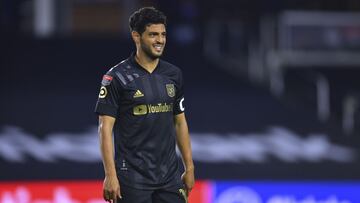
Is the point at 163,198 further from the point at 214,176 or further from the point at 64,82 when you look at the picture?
the point at 64,82

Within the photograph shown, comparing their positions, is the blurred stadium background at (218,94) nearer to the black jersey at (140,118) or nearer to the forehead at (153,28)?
the black jersey at (140,118)

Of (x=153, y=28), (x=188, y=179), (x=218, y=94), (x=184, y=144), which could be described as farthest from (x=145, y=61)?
(x=218, y=94)

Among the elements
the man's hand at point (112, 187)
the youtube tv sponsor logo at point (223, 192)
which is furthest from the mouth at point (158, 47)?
the youtube tv sponsor logo at point (223, 192)

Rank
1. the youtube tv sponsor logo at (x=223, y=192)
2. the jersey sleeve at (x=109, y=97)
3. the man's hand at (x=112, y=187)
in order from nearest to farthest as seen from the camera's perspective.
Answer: the man's hand at (x=112, y=187) < the jersey sleeve at (x=109, y=97) < the youtube tv sponsor logo at (x=223, y=192)

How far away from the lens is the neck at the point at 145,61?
5.50 m

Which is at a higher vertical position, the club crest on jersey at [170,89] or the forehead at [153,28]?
the forehead at [153,28]

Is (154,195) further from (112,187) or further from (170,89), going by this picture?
(170,89)

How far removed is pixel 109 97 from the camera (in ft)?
17.7

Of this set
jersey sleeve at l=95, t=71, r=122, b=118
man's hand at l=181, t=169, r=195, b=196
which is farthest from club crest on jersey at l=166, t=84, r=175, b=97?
man's hand at l=181, t=169, r=195, b=196


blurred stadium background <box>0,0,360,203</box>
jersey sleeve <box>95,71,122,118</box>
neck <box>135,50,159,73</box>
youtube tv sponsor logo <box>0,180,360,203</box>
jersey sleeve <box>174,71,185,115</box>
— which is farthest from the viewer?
blurred stadium background <box>0,0,360,203</box>

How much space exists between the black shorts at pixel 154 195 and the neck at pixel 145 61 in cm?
64

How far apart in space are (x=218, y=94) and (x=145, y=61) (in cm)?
599

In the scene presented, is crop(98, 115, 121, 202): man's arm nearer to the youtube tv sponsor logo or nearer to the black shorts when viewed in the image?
the black shorts

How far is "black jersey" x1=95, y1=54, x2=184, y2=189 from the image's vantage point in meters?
5.42
